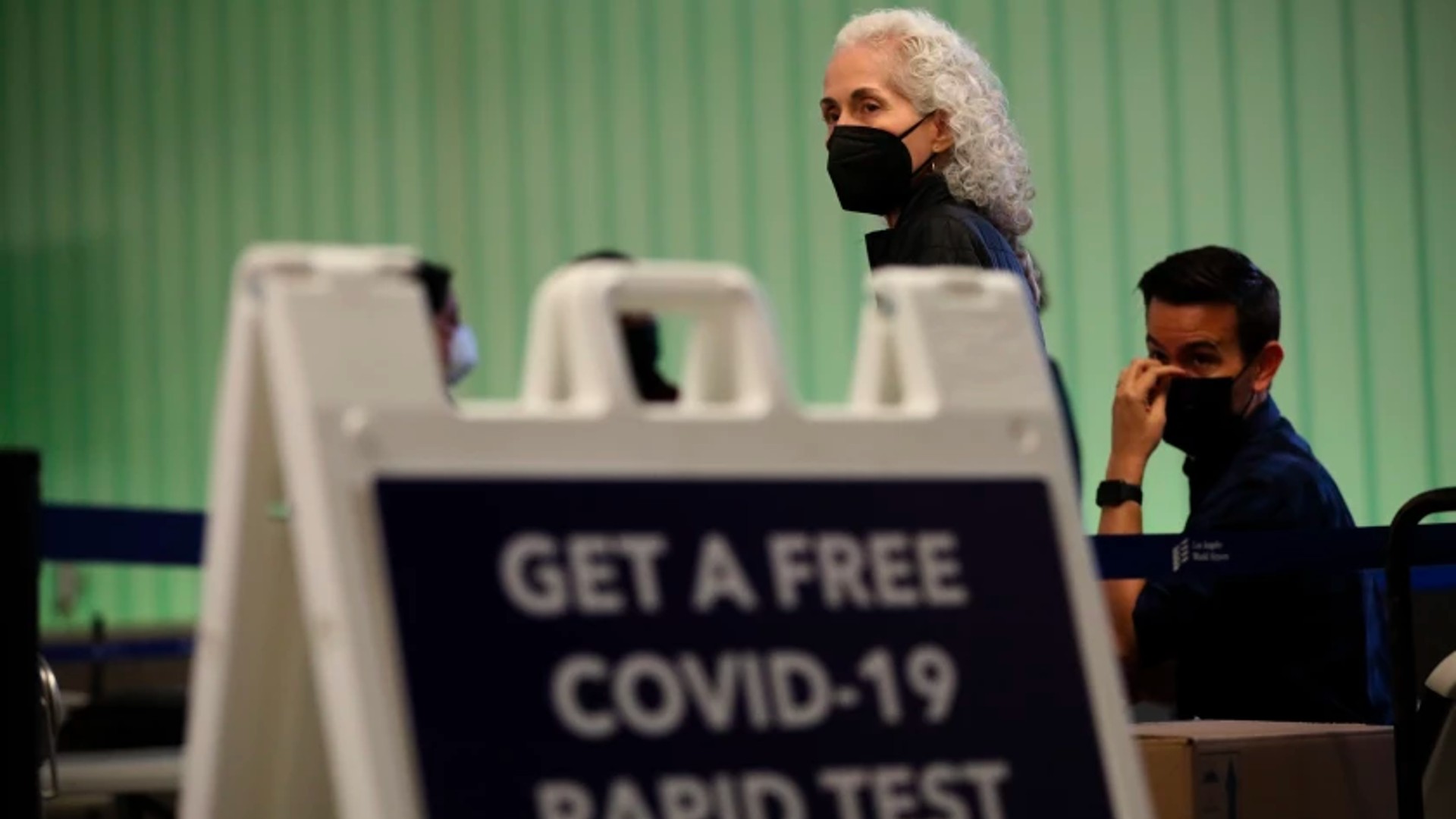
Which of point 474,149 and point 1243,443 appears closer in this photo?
point 1243,443

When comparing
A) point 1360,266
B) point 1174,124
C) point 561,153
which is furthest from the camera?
point 561,153

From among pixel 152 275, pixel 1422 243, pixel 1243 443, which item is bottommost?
pixel 1243 443

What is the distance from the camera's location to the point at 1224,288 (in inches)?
117

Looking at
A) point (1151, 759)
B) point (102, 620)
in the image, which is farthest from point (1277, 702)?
point (102, 620)

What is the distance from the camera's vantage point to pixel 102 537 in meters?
2.20

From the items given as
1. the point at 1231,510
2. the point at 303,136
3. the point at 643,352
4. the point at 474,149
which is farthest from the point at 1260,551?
the point at 303,136

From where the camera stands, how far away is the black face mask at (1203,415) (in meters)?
2.94

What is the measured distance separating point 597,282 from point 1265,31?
14.4 ft

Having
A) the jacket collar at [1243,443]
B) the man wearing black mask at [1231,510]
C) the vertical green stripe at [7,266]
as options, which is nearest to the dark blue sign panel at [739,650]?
the man wearing black mask at [1231,510]

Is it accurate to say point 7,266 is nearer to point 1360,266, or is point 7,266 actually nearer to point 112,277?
point 112,277

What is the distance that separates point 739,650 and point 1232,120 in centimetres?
434

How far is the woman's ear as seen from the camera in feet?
8.98

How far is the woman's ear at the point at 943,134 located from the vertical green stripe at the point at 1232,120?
2.70 meters

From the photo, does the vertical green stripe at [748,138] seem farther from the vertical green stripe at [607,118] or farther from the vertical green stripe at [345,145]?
the vertical green stripe at [345,145]
